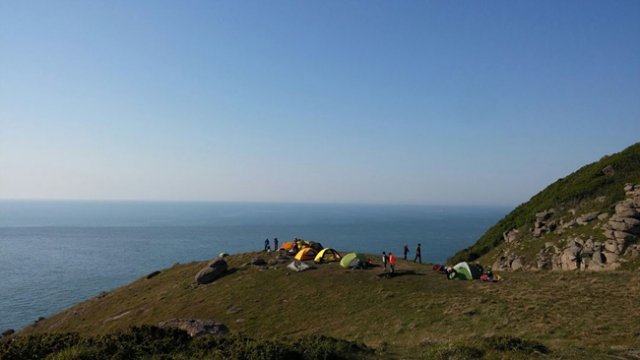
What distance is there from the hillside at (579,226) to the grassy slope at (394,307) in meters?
5.33

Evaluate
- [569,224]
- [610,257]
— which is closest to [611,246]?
[610,257]

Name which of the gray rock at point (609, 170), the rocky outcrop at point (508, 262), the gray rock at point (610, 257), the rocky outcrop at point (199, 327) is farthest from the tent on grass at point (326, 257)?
the gray rock at point (609, 170)

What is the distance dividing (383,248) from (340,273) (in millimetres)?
109077

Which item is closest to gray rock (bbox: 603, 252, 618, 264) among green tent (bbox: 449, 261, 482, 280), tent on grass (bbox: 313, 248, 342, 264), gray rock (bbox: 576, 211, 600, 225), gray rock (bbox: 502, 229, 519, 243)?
gray rock (bbox: 576, 211, 600, 225)

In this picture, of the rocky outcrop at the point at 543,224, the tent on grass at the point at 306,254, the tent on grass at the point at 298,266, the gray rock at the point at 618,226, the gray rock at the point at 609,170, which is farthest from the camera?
the gray rock at the point at 609,170

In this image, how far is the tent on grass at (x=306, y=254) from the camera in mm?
47562

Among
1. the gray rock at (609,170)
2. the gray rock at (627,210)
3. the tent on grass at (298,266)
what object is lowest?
the tent on grass at (298,266)

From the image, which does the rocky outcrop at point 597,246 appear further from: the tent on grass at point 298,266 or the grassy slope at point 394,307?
the tent on grass at point 298,266

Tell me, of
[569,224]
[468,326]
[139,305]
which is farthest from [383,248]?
[468,326]

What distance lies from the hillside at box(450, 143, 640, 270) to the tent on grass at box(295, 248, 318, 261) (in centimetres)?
2421

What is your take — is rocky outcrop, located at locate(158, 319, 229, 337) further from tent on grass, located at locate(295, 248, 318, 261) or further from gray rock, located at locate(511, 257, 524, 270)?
gray rock, located at locate(511, 257, 524, 270)

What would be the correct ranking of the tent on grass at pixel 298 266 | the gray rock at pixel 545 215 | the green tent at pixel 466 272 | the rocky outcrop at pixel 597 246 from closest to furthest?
the rocky outcrop at pixel 597 246, the green tent at pixel 466 272, the tent on grass at pixel 298 266, the gray rock at pixel 545 215

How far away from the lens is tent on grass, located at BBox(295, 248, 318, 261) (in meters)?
47.6

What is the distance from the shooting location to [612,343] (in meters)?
18.3
